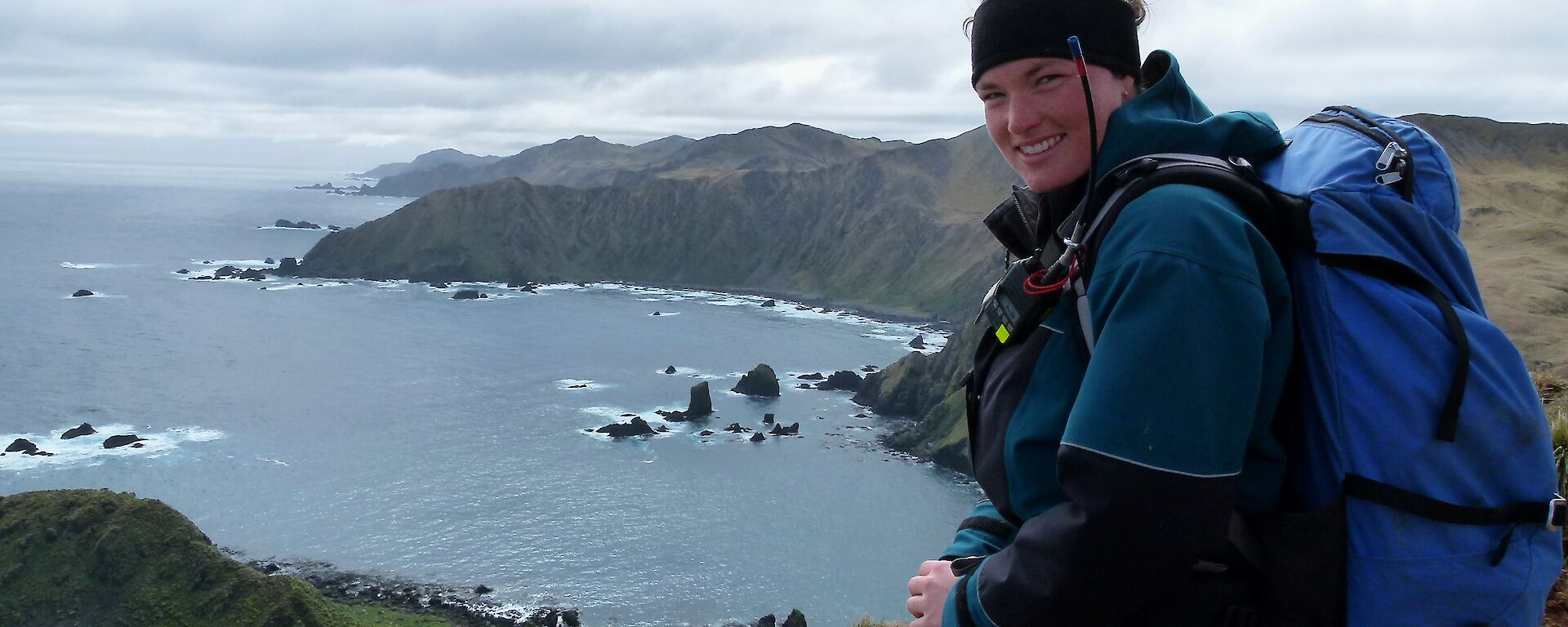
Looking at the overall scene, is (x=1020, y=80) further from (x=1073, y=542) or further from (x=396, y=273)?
(x=396, y=273)

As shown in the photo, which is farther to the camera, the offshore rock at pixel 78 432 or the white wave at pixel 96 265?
the white wave at pixel 96 265

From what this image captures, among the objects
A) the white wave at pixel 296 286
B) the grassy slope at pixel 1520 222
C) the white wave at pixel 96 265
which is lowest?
the white wave at pixel 296 286

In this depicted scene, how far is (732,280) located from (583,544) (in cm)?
11177

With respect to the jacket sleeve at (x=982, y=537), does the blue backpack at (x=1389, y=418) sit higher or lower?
higher

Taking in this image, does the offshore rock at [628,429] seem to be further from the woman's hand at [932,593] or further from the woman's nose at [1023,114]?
the woman's nose at [1023,114]

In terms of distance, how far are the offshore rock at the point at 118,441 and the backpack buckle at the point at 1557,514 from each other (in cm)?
7339

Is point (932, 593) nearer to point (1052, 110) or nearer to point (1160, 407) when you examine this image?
point (1160, 407)

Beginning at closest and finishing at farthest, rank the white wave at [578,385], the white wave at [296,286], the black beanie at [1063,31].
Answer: the black beanie at [1063,31] < the white wave at [578,385] < the white wave at [296,286]

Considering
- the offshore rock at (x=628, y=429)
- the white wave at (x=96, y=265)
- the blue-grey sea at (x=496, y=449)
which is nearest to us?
the blue-grey sea at (x=496, y=449)

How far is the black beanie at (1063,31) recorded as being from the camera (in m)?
2.52

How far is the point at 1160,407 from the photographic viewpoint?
1975 millimetres

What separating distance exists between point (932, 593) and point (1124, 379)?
0.93 meters

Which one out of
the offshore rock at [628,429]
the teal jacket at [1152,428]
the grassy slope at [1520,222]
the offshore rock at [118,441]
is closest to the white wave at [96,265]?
the offshore rock at [118,441]

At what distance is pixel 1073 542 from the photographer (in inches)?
82.0
